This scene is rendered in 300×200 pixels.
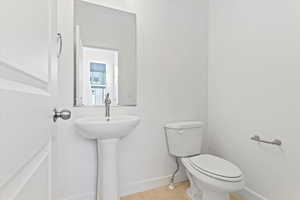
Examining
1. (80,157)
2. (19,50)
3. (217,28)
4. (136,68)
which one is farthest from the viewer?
(217,28)

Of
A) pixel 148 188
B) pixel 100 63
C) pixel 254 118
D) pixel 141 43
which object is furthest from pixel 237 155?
pixel 100 63

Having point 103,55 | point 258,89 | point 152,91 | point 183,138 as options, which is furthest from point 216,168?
point 103,55

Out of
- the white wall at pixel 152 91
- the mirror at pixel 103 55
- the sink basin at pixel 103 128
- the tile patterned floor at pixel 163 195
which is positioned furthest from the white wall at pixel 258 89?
the sink basin at pixel 103 128

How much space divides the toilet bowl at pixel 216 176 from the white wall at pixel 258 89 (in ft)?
1.30

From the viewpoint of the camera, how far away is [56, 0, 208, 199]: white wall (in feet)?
5.27

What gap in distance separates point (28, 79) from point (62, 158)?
1.35 meters

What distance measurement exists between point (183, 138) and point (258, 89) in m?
0.86

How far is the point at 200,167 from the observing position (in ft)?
4.96

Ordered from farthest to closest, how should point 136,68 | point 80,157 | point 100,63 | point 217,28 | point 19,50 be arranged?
point 217,28 → point 136,68 → point 100,63 → point 80,157 → point 19,50

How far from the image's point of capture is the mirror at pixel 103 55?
168 cm

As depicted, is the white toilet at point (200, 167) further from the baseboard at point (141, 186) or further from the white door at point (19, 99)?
the white door at point (19, 99)

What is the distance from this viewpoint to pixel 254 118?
174 cm

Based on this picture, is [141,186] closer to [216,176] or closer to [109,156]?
[109,156]

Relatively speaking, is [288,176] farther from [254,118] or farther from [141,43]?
[141,43]
